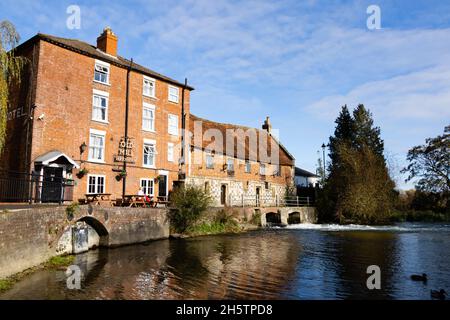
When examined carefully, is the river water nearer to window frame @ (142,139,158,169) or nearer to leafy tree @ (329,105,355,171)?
window frame @ (142,139,158,169)

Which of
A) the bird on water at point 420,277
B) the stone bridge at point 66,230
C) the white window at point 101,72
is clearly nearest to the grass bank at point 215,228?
the stone bridge at point 66,230

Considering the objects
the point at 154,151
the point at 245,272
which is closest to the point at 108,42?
the point at 154,151

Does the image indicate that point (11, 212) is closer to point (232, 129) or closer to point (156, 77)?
point (156, 77)

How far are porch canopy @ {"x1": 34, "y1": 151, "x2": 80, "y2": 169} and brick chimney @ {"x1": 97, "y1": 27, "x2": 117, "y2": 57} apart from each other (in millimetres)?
9821

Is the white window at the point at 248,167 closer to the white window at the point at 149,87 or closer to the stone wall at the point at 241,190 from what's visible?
the stone wall at the point at 241,190

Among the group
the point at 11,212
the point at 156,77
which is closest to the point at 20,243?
the point at 11,212

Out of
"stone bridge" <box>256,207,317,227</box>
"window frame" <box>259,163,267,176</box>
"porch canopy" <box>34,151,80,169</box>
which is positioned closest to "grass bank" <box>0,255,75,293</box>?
"porch canopy" <box>34,151,80,169</box>

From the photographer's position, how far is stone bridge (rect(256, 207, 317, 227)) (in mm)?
35466

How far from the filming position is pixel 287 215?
37.5 metres

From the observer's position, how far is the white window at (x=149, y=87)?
2771 cm

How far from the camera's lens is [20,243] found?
11.7 m

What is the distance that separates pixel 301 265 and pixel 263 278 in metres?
3.12

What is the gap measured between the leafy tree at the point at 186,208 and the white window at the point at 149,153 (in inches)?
183

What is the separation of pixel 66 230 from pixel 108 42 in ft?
54.3
